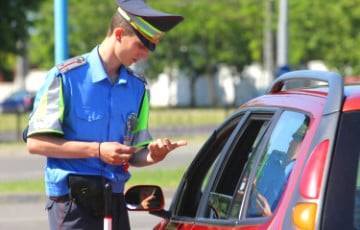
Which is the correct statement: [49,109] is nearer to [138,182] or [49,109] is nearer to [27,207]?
[27,207]

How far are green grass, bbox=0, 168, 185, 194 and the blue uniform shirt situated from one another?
9.61m

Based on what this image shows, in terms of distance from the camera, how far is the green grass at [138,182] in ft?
49.6

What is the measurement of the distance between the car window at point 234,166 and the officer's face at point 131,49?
0.58 meters

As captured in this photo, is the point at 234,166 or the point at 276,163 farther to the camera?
the point at 234,166

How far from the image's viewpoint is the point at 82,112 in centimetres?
468

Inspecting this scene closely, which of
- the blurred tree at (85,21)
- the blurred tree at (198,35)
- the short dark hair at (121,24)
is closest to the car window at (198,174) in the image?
the short dark hair at (121,24)

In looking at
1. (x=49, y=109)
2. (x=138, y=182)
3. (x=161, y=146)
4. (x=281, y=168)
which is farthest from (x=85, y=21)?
(x=281, y=168)

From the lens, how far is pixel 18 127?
2964 cm

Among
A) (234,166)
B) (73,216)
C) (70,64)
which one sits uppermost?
(70,64)

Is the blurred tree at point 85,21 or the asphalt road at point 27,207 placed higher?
the blurred tree at point 85,21

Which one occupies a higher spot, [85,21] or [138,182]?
[85,21]

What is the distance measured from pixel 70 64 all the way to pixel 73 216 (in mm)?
702

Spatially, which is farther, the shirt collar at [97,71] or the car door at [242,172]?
the shirt collar at [97,71]

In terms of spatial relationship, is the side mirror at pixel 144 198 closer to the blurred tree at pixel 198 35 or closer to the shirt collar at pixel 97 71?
the shirt collar at pixel 97 71
